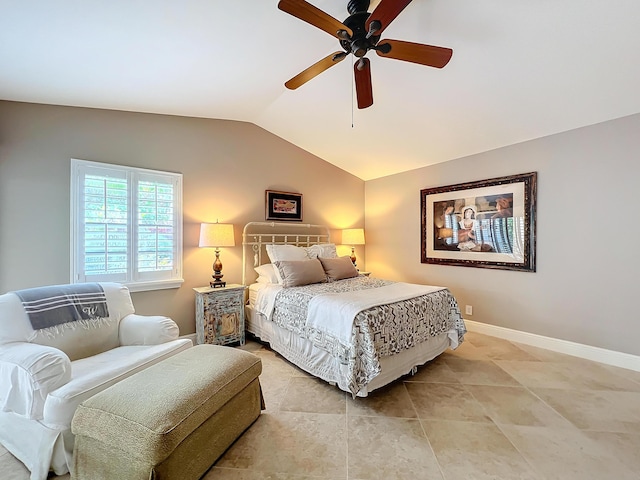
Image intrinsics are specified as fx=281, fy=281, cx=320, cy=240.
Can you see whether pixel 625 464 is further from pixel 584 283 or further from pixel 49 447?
pixel 49 447

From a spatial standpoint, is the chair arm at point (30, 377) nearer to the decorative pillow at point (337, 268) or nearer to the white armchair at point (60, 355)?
the white armchair at point (60, 355)

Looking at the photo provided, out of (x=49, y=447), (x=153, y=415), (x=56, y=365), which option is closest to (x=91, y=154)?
(x=56, y=365)

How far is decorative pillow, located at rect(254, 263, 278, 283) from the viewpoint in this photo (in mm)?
3447

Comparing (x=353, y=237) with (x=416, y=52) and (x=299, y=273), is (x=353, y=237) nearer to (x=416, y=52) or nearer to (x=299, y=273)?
(x=299, y=273)

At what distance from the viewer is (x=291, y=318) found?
9.18 feet

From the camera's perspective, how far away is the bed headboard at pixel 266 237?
12.7 ft

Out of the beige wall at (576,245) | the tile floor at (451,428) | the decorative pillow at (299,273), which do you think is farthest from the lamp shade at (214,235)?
the beige wall at (576,245)

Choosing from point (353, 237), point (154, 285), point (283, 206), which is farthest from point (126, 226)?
point (353, 237)

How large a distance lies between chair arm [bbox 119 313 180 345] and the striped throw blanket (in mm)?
184

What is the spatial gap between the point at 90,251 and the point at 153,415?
2.23 m

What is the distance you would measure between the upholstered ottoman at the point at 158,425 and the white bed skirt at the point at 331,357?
0.91 m

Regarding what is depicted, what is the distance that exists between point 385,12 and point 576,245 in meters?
3.08

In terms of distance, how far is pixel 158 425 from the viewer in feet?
4.12

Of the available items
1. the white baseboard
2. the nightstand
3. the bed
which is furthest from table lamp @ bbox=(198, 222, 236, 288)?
the white baseboard
